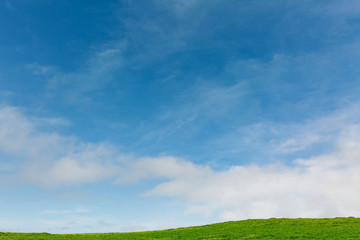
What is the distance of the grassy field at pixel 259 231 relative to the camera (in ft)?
135

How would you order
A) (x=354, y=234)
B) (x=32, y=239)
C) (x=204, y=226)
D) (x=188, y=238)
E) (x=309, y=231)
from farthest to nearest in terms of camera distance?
(x=204, y=226) → (x=32, y=239) → (x=188, y=238) → (x=309, y=231) → (x=354, y=234)

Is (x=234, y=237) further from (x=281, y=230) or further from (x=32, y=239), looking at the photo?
(x=32, y=239)

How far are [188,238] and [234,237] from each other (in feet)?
22.3

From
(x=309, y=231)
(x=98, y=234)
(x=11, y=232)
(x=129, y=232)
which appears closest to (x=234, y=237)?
(x=309, y=231)

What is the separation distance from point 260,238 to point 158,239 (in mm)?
14860

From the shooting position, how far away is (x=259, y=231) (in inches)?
1794

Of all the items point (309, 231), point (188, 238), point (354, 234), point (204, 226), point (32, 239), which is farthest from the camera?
point (204, 226)

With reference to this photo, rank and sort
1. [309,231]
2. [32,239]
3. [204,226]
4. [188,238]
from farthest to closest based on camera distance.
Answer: [204,226], [32,239], [188,238], [309,231]

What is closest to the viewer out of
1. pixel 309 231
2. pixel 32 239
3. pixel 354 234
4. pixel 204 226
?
pixel 354 234

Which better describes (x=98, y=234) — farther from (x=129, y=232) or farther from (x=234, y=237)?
(x=234, y=237)

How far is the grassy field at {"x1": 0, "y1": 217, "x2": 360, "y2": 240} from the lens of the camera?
4128 cm

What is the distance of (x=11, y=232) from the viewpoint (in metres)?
57.1

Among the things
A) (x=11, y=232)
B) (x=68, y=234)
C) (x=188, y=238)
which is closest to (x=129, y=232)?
(x=68, y=234)

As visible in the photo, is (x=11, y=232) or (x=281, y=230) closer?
(x=281, y=230)
